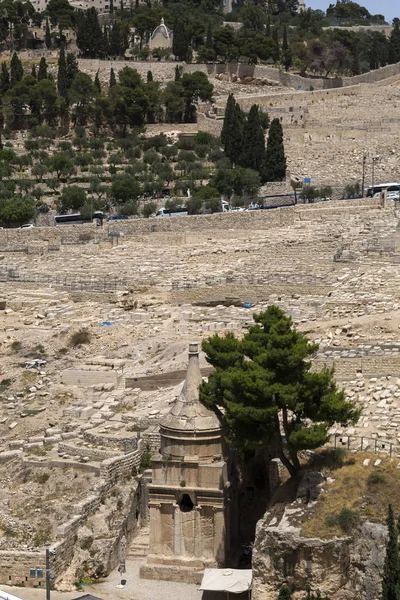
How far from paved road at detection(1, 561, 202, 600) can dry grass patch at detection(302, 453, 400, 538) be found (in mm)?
2501

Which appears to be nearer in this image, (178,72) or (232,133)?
(232,133)

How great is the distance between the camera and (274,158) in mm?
60969

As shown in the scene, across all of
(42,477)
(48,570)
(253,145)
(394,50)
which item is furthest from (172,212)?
(394,50)

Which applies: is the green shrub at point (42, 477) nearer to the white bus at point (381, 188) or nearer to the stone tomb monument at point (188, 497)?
the stone tomb monument at point (188, 497)

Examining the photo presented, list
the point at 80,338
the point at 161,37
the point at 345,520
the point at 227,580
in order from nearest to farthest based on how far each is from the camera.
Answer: the point at 345,520 → the point at 227,580 → the point at 80,338 → the point at 161,37

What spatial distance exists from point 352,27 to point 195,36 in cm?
2485

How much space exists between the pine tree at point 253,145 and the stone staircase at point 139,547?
36.2 metres

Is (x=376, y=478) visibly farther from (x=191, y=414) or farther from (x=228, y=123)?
(x=228, y=123)

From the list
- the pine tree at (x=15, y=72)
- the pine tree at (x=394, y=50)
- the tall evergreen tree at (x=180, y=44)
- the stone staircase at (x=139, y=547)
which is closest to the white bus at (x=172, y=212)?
the pine tree at (x=15, y=72)

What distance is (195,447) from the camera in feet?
81.7

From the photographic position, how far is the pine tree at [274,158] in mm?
60812

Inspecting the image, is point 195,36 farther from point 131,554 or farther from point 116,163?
point 131,554

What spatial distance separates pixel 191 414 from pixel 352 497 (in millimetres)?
3386

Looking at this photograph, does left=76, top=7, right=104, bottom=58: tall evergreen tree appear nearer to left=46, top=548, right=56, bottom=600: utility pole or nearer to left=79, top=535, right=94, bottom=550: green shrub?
left=79, top=535, right=94, bottom=550: green shrub
